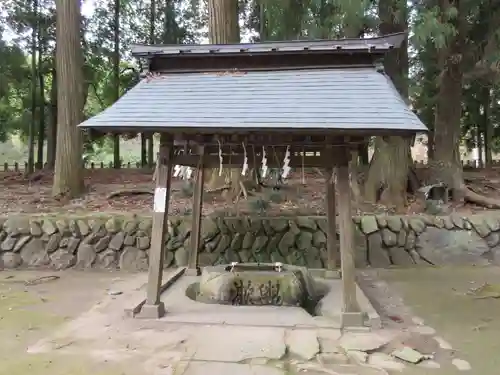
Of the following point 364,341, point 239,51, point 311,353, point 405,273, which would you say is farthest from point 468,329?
point 239,51

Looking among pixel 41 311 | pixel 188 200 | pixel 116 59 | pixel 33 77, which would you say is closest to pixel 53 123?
pixel 33 77

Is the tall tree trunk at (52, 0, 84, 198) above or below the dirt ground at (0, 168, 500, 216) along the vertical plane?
above

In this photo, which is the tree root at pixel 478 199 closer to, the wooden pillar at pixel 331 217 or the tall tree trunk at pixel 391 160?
the tall tree trunk at pixel 391 160

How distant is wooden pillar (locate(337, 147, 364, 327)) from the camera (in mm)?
4656

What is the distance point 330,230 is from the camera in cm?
668

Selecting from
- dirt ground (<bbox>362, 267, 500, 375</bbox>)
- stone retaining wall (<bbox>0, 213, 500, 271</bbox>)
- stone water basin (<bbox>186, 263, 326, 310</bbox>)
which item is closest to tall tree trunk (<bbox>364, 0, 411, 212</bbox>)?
stone retaining wall (<bbox>0, 213, 500, 271</bbox>)

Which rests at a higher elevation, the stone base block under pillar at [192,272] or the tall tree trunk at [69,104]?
the tall tree trunk at [69,104]

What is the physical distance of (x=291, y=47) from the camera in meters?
5.34

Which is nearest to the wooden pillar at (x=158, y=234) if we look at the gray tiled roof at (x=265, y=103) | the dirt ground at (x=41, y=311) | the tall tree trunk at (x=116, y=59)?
the gray tiled roof at (x=265, y=103)

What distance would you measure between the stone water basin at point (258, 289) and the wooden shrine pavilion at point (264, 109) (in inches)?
34.6

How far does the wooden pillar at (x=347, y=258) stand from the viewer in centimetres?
466

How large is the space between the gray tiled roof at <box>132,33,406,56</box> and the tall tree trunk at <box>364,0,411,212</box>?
422cm

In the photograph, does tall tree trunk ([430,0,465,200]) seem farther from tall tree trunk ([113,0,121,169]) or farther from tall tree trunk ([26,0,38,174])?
tall tree trunk ([26,0,38,174])

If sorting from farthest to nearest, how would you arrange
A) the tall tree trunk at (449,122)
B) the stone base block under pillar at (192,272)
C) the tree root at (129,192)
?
the tree root at (129,192) → the tall tree trunk at (449,122) → the stone base block under pillar at (192,272)
